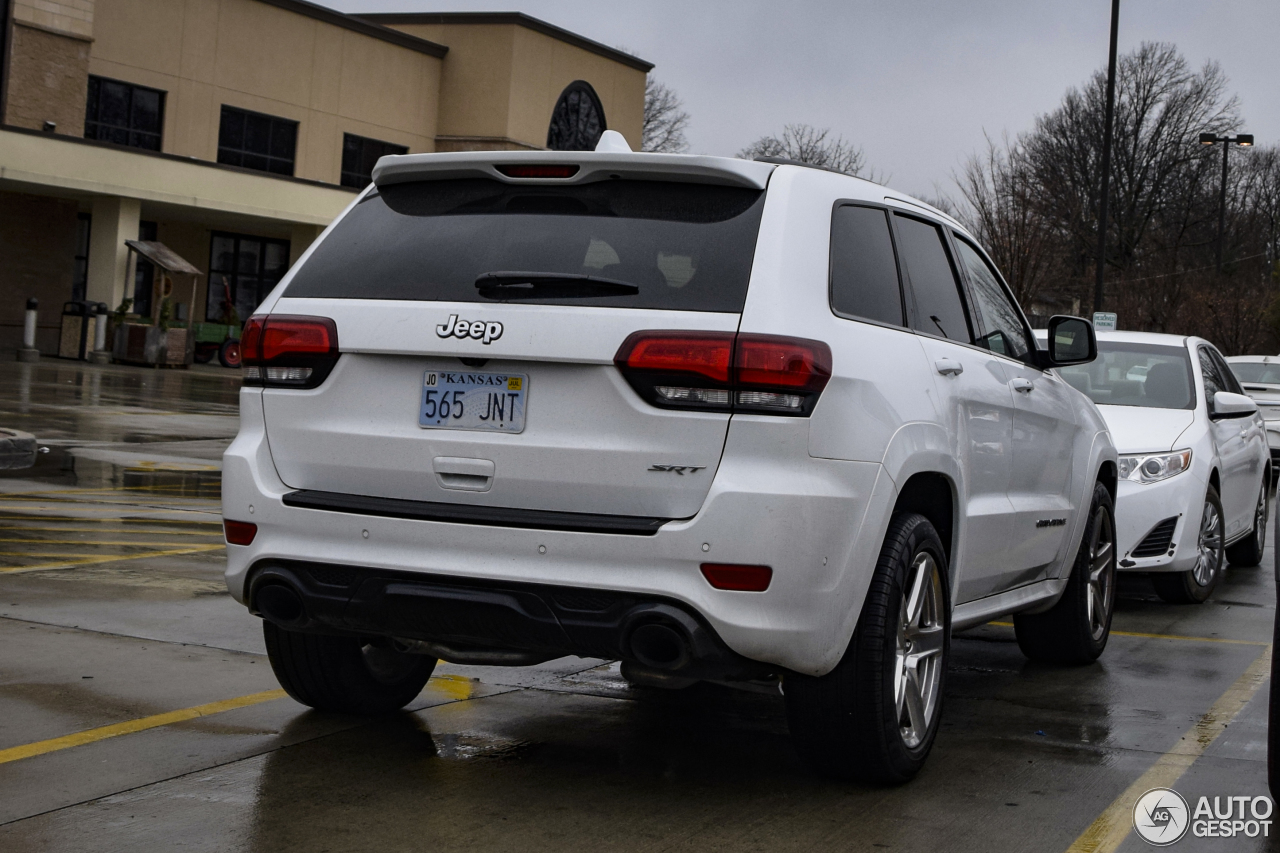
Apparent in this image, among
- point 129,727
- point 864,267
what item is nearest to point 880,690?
point 864,267

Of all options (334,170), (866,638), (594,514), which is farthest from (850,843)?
(334,170)

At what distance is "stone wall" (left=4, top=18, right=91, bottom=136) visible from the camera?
3322cm

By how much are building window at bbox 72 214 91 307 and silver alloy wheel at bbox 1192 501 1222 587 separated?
108 ft

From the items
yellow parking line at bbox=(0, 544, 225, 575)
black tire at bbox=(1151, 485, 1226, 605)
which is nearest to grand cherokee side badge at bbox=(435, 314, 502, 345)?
yellow parking line at bbox=(0, 544, 225, 575)

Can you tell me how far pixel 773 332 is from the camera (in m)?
3.98

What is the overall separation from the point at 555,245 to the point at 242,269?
38.8m

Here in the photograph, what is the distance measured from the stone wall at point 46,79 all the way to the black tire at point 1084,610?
31.5m

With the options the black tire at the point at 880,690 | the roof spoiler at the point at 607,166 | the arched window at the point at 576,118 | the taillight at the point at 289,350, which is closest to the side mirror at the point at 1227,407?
the black tire at the point at 880,690

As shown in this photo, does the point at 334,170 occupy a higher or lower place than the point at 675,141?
lower

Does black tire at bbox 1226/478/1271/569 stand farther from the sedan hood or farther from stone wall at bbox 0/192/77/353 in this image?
stone wall at bbox 0/192/77/353

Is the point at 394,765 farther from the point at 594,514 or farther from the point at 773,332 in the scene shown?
the point at 773,332

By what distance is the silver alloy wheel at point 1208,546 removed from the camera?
355 inches

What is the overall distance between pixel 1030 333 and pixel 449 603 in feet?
10.7

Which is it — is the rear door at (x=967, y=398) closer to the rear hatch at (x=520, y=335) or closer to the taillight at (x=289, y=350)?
the rear hatch at (x=520, y=335)
